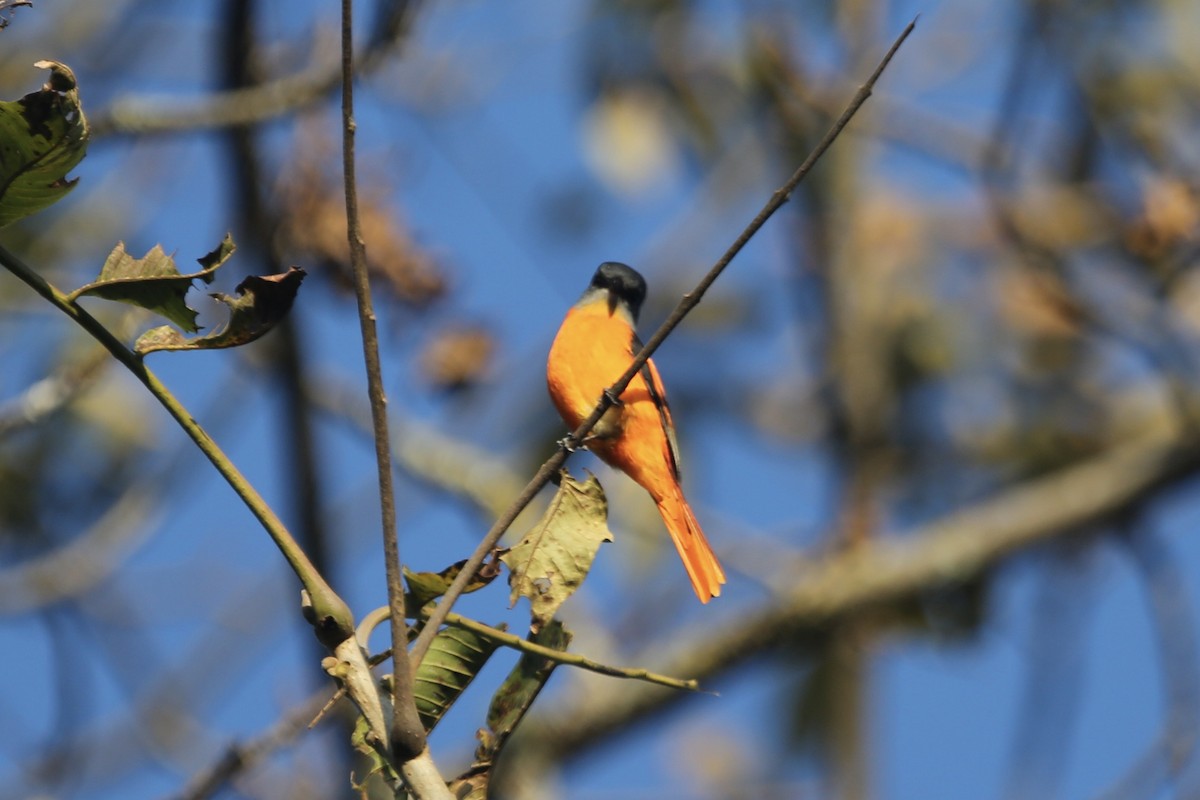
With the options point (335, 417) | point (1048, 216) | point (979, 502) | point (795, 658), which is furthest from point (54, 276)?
point (1048, 216)

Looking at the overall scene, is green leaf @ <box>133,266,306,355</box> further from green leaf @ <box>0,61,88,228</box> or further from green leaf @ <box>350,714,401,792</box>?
green leaf @ <box>350,714,401,792</box>

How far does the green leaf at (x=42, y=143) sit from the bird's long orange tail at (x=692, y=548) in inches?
70.6

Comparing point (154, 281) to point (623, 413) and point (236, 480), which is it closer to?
point (236, 480)

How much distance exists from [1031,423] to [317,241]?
512cm

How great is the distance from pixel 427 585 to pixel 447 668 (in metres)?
0.11

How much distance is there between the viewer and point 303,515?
4.72m

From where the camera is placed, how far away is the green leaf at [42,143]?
1566mm

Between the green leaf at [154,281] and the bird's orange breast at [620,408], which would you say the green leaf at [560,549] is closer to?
the green leaf at [154,281]

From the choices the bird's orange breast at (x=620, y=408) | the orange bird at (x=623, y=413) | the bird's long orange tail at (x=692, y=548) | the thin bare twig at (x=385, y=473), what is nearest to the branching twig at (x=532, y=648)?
the thin bare twig at (x=385, y=473)

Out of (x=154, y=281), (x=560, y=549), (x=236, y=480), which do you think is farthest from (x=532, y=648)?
(x=154, y=281)

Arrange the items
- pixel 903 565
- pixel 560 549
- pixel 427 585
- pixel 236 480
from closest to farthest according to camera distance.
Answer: pixel 236 480, pixel 427 585, pixel 560 549, pixel 903 565

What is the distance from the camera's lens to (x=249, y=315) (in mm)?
1667

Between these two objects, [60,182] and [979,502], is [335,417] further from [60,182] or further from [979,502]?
[979,502]

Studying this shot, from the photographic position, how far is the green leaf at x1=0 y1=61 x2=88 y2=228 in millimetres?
1566
